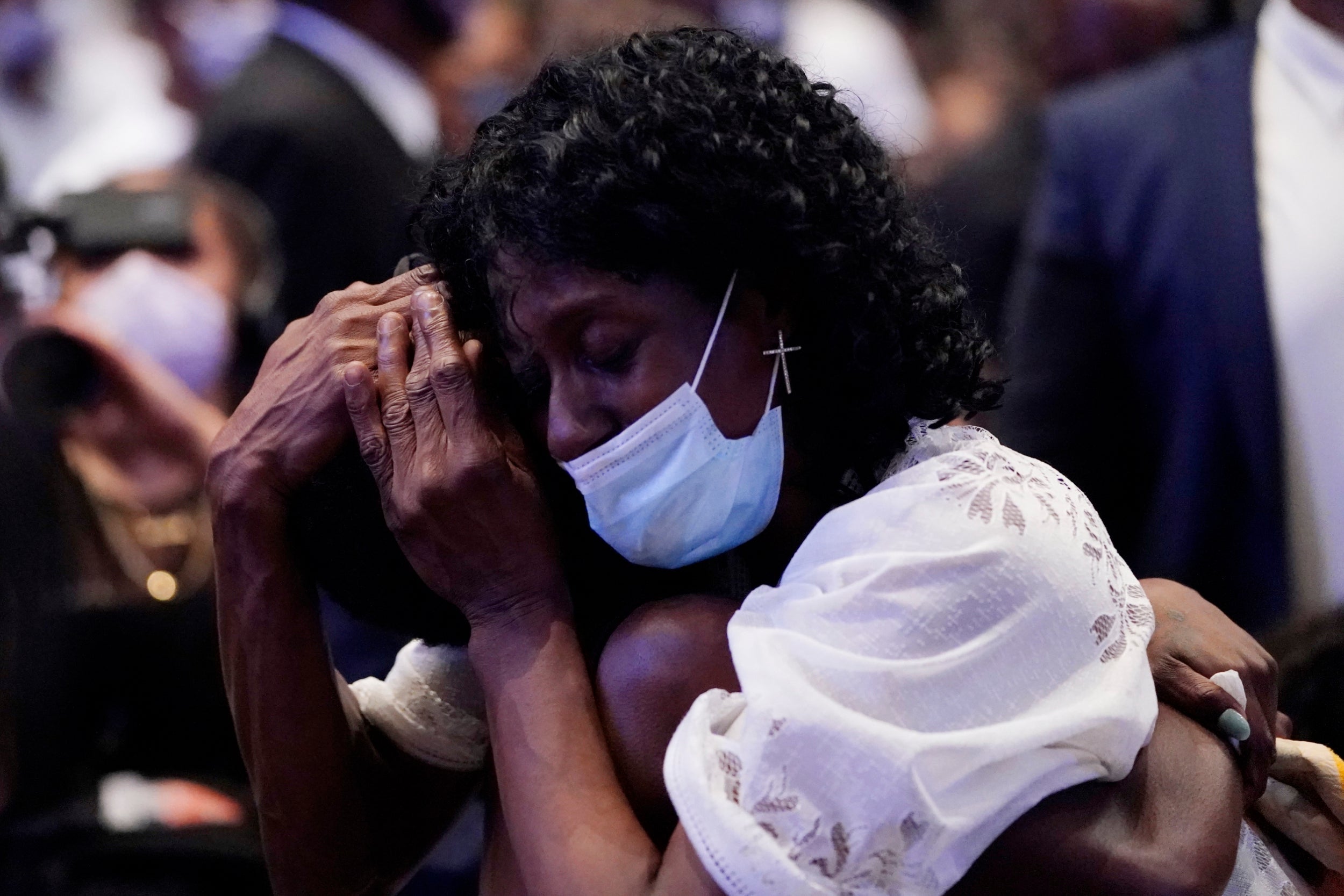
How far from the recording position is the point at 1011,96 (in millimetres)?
4852

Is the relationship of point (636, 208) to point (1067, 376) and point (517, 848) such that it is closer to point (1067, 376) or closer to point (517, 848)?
point (517, 848)

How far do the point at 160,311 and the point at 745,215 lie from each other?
1.76 m

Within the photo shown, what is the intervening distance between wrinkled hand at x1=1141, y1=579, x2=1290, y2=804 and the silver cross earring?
432 mm

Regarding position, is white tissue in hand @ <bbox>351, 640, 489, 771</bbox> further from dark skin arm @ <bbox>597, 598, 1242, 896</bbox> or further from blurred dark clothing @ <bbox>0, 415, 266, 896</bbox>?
blurred dark clothing @ <bbox>0, 415, 266, 896</bbox>

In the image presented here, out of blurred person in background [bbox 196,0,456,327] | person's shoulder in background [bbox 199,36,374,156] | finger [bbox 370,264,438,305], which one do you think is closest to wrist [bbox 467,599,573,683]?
finger [bbox 370,264,438,305]

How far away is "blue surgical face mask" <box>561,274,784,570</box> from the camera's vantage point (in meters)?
1.55

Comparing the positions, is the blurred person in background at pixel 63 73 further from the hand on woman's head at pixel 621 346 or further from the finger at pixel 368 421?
the hand on woman's head at pixel 621 346

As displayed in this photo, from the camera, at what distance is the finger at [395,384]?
1590 millimetres

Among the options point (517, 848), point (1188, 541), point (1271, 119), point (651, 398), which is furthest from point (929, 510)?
Result: point (1271, 119)

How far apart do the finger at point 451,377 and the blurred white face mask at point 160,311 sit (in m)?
1.49

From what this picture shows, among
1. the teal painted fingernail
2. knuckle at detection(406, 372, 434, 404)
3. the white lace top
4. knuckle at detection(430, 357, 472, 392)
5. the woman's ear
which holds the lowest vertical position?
the teal painted fingernail

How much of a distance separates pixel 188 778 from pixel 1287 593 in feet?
5.78

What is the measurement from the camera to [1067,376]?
2912 mm

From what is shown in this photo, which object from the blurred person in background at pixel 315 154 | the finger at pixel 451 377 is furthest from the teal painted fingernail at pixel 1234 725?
the blurred person in background at pixel 315 154
